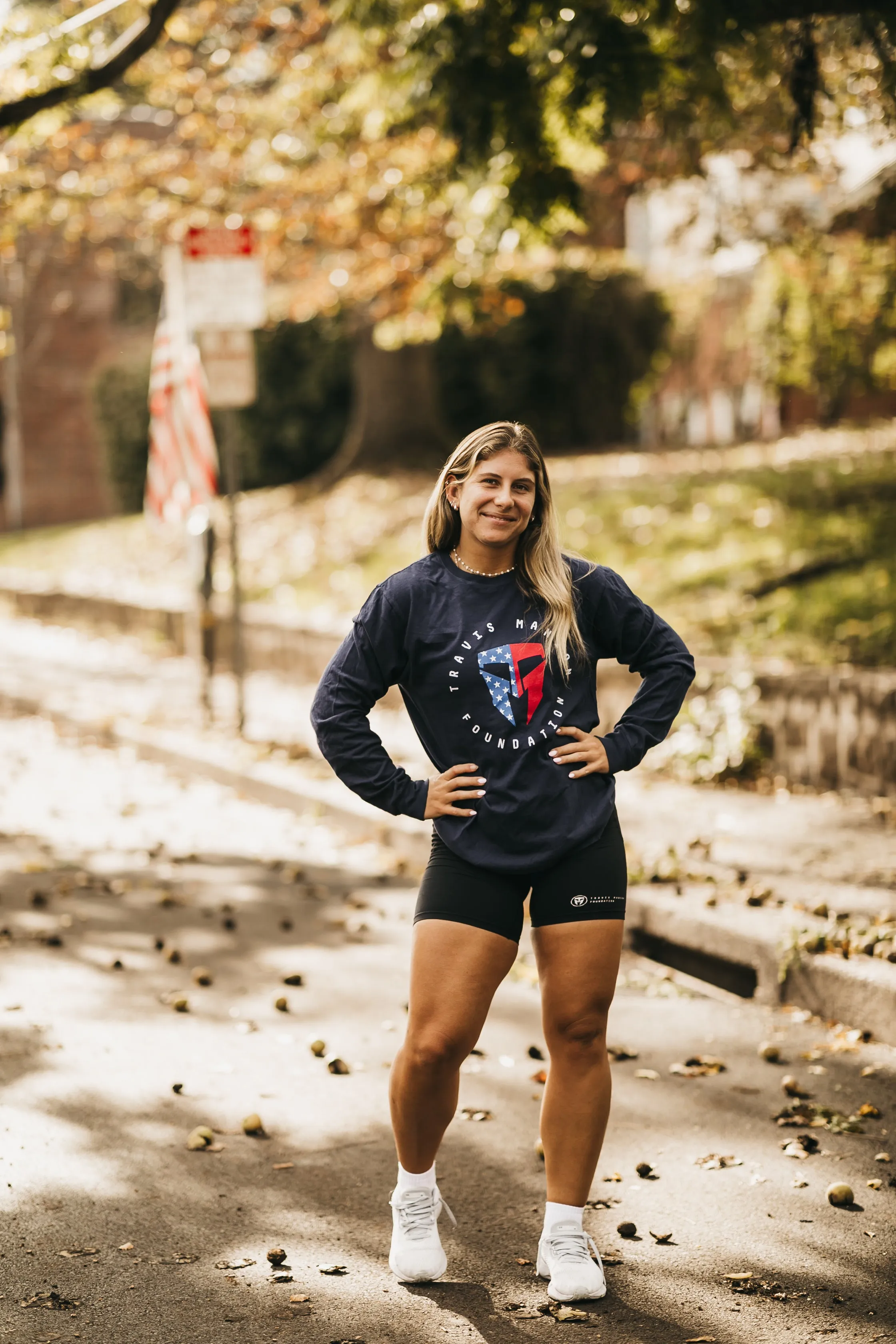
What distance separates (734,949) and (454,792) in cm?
296

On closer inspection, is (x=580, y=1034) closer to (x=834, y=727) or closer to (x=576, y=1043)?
(x=576, y=1043)

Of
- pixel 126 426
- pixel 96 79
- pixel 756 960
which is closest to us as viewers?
pixel 756 960

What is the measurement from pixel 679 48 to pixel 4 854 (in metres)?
5.47

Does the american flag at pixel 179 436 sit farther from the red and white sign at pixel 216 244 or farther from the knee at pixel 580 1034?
the knee at pixel 580 1034

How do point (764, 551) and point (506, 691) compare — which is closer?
point (506, 691)

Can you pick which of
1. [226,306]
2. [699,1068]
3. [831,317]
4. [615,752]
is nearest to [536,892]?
[615,752]

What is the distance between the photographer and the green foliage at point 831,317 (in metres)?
16.9

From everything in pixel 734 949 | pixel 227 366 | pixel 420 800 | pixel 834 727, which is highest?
pixel 227 366

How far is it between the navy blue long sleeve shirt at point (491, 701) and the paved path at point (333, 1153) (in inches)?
41.4

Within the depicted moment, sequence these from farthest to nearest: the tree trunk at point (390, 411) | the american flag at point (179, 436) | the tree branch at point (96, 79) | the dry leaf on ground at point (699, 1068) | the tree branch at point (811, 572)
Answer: the tree trunk at point (390, 411) → the american flag at point (179, 436) → the tree branch at point (811, 572) → the tree branch at point (96, 79) → the dry leaf on ground at point (699, 1068)

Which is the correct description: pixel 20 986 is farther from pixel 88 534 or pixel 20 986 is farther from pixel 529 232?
pixel 88 534

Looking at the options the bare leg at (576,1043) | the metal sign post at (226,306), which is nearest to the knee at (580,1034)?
the bare leg at (576,1043)

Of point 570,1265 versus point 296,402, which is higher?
point 296,402

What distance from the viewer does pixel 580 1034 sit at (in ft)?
11.3
